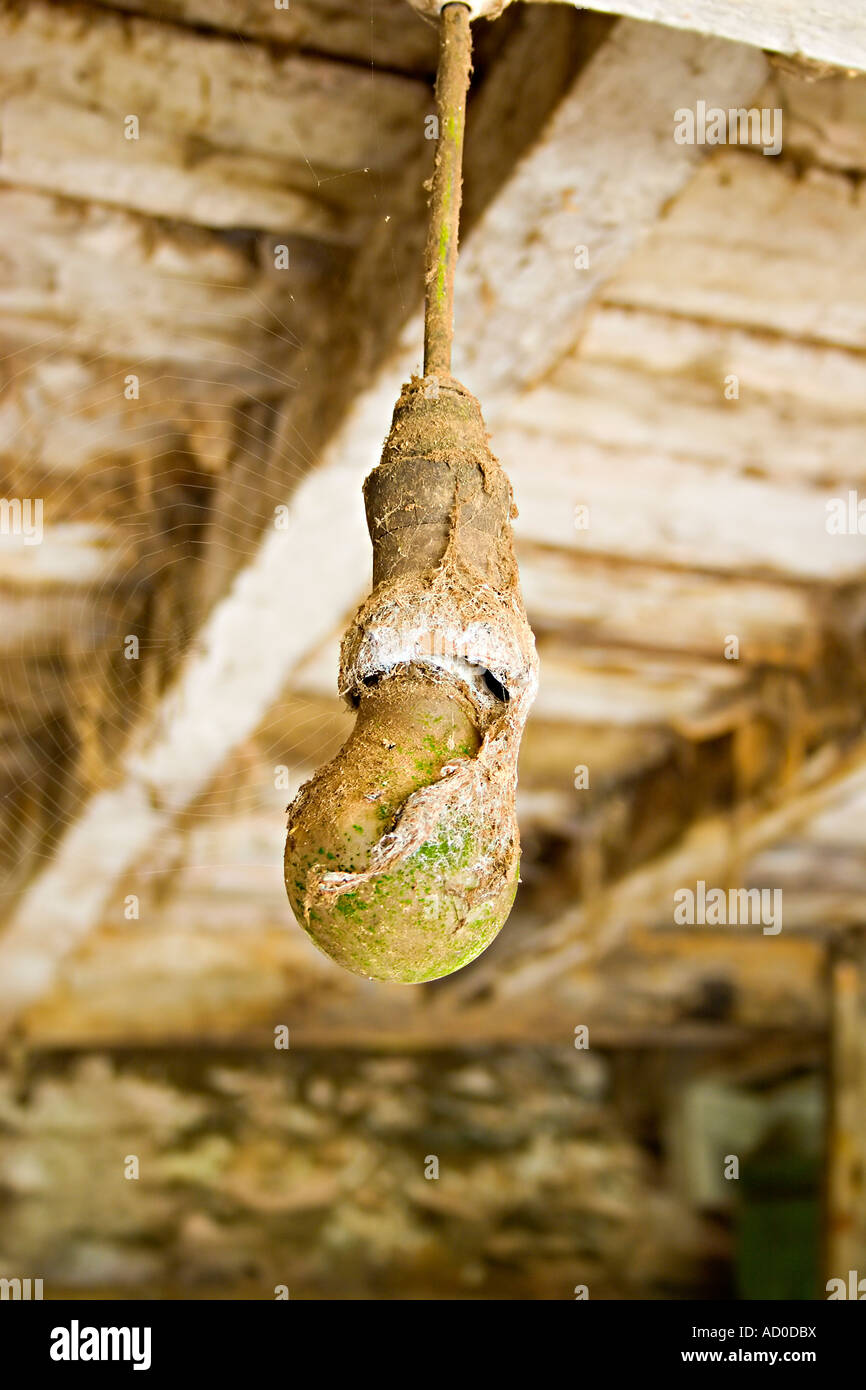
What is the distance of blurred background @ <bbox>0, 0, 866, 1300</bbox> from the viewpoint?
120cm

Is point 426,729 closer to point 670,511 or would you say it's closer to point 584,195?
point 584,195

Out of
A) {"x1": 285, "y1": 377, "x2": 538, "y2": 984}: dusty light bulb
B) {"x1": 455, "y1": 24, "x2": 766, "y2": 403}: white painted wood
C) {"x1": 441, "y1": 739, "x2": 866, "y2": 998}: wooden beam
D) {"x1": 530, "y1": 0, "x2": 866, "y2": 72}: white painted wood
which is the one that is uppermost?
{"x1": 455, "y1": 24, "x2": 766, "y2": 403}: white painted wood

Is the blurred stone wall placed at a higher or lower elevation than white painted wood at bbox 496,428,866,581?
lower

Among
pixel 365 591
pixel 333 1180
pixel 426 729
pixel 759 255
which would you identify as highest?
pixel 759 255

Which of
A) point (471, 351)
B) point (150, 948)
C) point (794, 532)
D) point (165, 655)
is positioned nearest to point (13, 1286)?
point (150, 948)

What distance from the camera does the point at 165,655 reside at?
1.89 meters

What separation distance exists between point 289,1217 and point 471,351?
3.73 metres

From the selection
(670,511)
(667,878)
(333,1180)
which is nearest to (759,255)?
(670,511)

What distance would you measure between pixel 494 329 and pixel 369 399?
147 mm

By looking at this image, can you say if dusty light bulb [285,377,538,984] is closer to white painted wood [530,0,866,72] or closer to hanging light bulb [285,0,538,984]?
hanging light bulb [285,0,538,984]

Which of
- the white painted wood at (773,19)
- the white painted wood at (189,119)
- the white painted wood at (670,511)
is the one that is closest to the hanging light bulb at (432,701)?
the white painted wood at (773,19)

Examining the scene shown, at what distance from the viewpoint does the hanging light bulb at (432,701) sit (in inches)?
25.7

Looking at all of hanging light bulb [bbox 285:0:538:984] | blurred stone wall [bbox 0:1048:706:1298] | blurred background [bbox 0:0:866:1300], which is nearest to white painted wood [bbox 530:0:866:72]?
blurred background [bbox 0:0:866:1300]

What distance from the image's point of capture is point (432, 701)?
707mm
